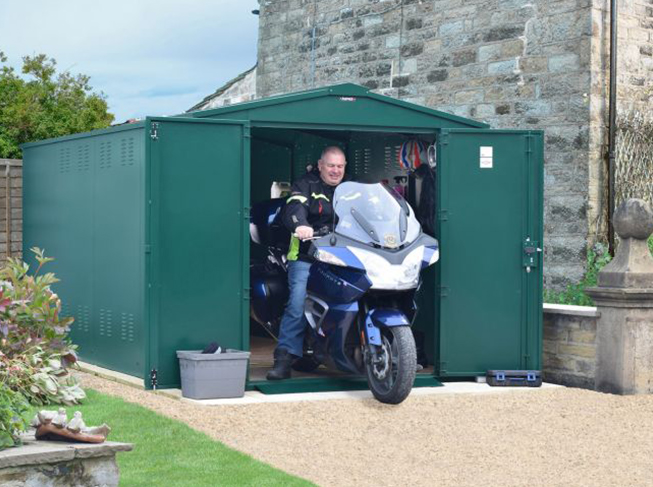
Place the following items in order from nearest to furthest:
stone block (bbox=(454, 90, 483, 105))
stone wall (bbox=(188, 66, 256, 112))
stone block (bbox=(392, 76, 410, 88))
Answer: stone block (bbox=(454, 90, 483, 105)) → stone block (bbox=(392, 76, 410, 88)) → stone wall (bbox=(188, 66, 256, 112))


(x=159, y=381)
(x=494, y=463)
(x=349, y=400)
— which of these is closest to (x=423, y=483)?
(x=494, y=463)

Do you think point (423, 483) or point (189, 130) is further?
point (189, 130)

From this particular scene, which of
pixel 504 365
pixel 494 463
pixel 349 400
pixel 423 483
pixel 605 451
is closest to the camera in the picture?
pixel 423 483

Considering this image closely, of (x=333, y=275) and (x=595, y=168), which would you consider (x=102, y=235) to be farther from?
(x=595, y=168)

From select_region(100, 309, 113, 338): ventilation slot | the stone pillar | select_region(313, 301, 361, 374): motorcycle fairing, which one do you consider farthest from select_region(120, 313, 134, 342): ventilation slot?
the stone pillar

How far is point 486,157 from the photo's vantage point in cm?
1055

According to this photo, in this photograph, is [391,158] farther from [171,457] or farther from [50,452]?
[50,452]

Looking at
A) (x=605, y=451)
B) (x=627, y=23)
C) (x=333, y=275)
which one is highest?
(x=627, y=23)

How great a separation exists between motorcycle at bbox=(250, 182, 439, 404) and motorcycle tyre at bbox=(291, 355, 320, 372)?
62 centimetres

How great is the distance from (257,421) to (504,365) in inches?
120

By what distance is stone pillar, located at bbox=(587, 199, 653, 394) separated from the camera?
1023cm

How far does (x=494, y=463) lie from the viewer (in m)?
7.54

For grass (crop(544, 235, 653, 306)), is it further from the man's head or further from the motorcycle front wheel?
the motorcycle front wheel

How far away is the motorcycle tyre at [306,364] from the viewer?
10578 mm
